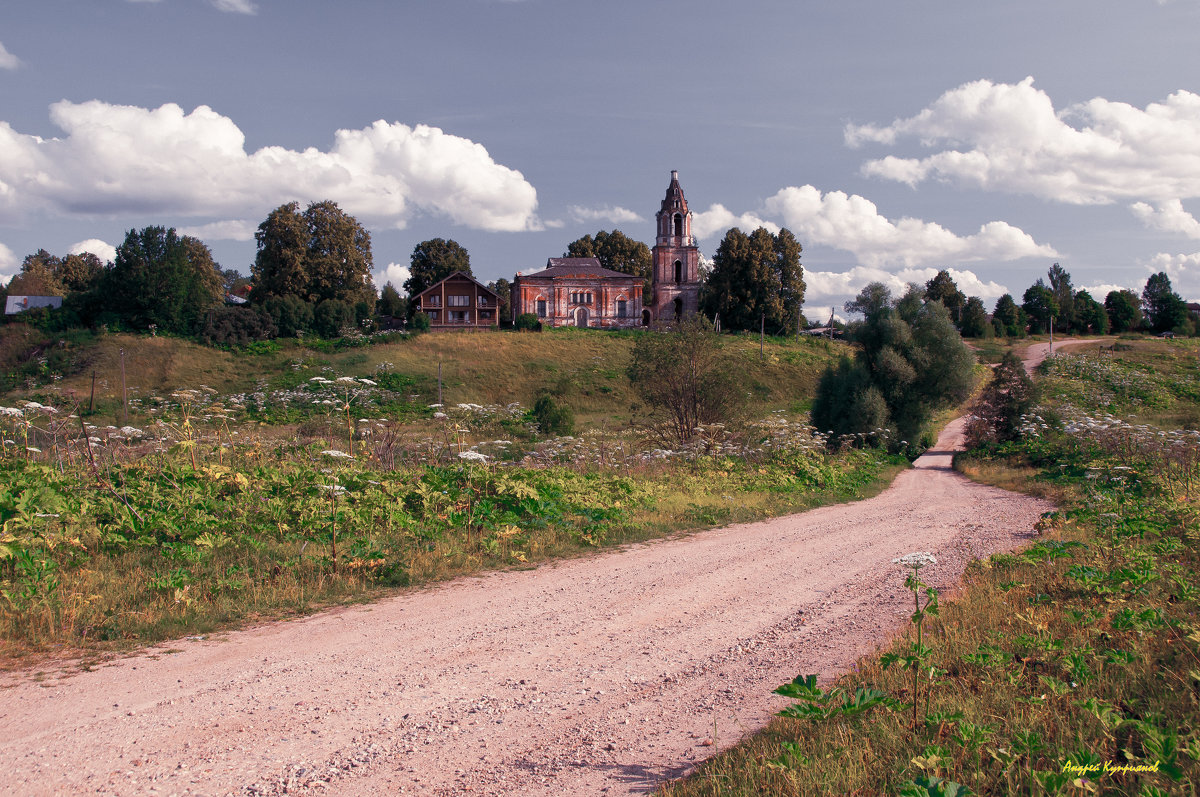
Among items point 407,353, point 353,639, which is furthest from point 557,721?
point 407,353

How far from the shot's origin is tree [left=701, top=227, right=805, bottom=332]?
6291 cm

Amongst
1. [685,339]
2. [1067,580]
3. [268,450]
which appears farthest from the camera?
[685,339]

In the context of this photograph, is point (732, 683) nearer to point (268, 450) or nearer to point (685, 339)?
point (268, 450)

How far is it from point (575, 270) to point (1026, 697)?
208ft

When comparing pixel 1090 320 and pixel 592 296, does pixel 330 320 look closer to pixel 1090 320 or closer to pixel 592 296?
pixel 592 296

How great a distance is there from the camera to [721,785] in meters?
3.56

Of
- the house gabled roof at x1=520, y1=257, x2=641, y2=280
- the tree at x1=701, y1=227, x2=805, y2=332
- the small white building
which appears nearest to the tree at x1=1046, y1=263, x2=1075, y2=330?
the tree at x1=701, y1=227, x2=805, y2=332

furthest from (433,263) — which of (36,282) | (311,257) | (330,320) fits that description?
(36,282)

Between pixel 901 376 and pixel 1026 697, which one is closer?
pixel 1026 697

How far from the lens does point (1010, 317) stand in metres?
80.2

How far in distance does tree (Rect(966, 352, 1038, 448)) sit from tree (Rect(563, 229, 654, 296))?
5352 cm

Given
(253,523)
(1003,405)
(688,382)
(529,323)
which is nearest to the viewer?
(253,523)

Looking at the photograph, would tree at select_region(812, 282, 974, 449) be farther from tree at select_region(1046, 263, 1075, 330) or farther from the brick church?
tree at select_region(1046, 263, 1075, 330)

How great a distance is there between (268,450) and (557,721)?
891 centimetres
